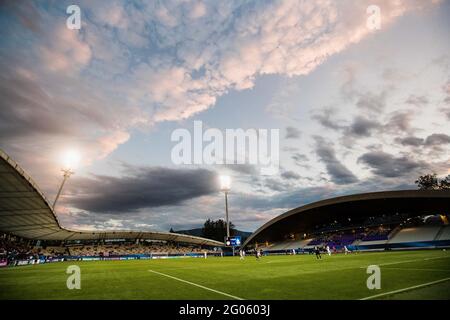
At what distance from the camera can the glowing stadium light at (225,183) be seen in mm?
51125

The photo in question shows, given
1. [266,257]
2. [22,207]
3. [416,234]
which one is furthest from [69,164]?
[416,234]

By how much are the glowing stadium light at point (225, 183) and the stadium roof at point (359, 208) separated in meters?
20.6

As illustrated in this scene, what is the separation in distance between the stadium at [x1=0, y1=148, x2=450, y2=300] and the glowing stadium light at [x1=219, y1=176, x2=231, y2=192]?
13.3 meters

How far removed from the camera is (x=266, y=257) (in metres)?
44.6

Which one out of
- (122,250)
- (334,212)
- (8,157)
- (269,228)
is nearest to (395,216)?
(334,212)

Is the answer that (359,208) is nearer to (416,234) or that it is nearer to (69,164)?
(416,234)

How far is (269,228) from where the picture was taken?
75438 millimetres

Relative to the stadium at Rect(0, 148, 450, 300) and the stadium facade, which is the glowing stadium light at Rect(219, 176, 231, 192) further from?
the stadium facade

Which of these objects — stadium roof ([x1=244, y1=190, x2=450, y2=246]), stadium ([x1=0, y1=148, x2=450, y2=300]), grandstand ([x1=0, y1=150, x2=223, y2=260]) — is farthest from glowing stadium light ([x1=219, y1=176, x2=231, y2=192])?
grandstand ([x1=0, y1=150, x2=223, y2=260])

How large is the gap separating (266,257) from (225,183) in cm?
1572

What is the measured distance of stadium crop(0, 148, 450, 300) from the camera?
8961 millimetres
